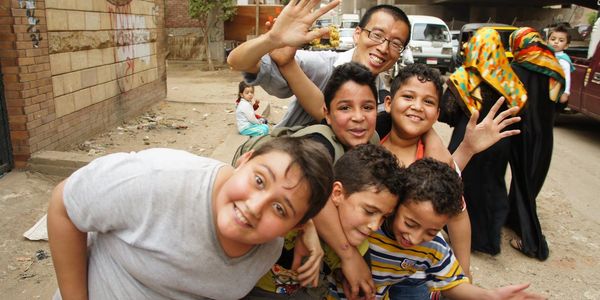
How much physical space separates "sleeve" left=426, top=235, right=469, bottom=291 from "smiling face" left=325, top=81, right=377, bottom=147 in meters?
0.50

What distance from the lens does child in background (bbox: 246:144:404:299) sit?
151 cm

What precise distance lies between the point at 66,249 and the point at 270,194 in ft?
2.00

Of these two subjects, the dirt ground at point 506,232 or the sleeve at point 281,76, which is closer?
the sleeve at point 281,76

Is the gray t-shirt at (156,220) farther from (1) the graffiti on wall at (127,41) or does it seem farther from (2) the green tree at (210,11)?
(2) the green tree at (210,11)

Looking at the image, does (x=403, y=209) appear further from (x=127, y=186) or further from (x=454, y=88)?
(x=454, y=88)

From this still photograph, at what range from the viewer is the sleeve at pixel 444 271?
1.78m

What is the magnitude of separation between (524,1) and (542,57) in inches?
1010

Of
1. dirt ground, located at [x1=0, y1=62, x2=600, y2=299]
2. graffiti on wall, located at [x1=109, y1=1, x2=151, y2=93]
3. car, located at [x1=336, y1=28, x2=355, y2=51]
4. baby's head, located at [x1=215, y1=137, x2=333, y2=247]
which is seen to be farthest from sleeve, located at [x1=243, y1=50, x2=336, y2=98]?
car, located at [x1=336, y1=28, x2=355, y2=51]

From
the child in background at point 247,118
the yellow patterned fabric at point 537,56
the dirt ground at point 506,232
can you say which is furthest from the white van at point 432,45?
the yellow patterned fabric at point 537,56

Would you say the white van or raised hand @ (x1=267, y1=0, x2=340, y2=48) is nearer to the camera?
raised hand @ (x1=267, y1=0, x2=340, y2=48)

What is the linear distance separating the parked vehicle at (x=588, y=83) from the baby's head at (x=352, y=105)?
22.0ft

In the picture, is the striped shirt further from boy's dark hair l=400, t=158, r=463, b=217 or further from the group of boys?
boy's dark hair l=400, t=158, r=463, b=217

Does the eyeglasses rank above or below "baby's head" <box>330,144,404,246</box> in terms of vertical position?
above

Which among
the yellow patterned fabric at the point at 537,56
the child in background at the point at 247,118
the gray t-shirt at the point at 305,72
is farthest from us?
the child in background at the point at 247,118
